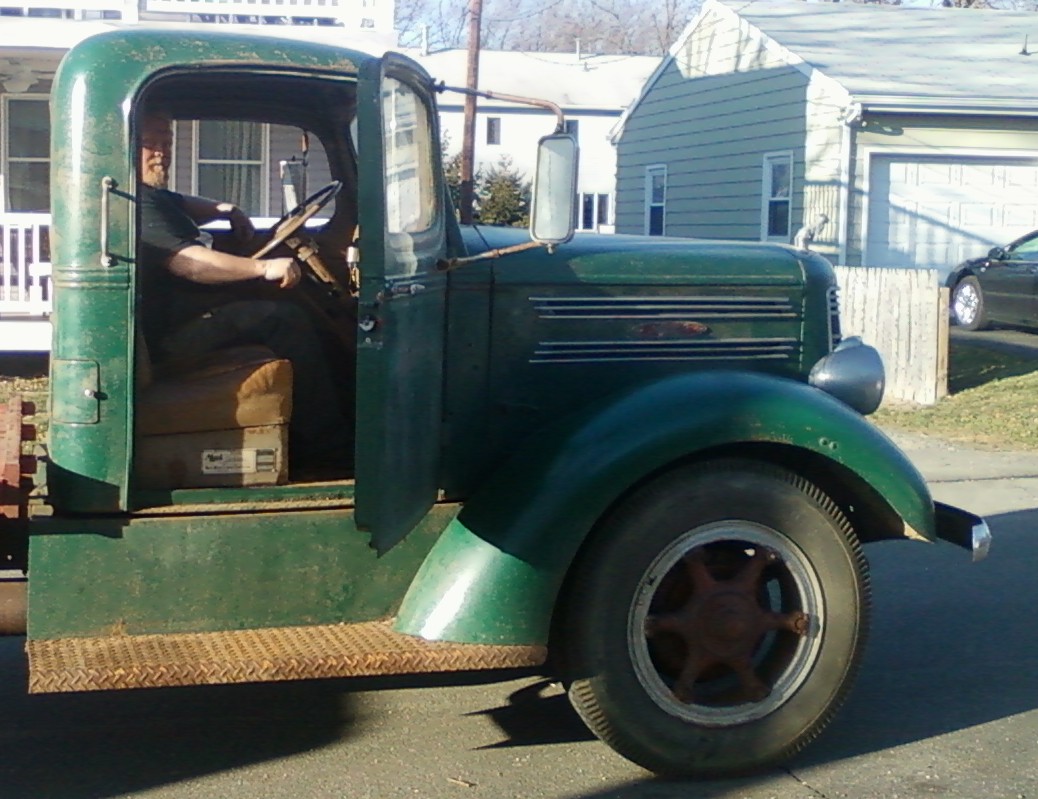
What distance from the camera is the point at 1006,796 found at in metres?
4.40

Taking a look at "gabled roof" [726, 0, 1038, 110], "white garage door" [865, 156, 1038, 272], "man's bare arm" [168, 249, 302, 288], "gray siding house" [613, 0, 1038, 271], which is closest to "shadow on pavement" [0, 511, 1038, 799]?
"man's bare arm" [168, 249, 302, 288]

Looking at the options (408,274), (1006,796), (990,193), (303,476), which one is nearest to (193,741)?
(303,476)

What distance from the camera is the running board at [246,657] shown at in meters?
3.91

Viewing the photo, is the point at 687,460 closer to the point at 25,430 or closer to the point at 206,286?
the point at 206,286

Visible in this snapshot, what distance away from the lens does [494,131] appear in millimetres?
41562

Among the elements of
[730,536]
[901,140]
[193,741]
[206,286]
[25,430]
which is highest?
[901,140]

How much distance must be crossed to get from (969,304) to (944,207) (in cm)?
178

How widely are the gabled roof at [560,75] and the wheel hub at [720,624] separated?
35985mm

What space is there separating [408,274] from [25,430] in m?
1.36

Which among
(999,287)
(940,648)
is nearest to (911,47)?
(999,287)

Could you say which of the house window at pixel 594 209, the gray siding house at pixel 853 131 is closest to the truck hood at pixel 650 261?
the gray siding house at pixel 853 131

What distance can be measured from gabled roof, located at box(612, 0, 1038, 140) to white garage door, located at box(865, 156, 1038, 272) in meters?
0.86

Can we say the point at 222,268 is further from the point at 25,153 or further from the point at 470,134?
the point at 470,134

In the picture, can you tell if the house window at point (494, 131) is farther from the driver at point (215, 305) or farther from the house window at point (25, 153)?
the driver at point (215, 305)
